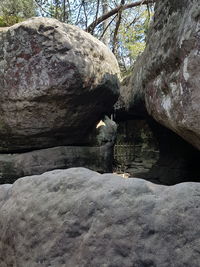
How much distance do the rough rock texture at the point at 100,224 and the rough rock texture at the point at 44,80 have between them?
1929 millimetres

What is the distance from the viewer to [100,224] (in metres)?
1.35

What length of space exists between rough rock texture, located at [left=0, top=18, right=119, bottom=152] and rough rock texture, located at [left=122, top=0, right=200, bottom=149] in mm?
808

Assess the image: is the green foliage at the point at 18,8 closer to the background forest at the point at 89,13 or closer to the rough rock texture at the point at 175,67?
the background forest at the point at 89,13

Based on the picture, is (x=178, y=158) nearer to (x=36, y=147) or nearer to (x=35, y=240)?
(x=36, y=147)

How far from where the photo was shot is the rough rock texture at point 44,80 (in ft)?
11.4

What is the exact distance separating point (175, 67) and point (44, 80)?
1630 mm

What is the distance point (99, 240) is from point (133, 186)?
11.8 inches

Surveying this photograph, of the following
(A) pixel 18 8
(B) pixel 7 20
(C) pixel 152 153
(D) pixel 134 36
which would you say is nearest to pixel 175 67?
(C) pixel 152 153

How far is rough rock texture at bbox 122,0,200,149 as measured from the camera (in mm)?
2160

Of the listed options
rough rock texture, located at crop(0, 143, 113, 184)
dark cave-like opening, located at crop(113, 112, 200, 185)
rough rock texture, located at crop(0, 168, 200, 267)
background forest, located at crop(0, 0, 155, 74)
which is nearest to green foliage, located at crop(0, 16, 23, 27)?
background forest, located at crop(0, 0, 155, 74)

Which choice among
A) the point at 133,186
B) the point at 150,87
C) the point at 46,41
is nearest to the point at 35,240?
the point at 133,186

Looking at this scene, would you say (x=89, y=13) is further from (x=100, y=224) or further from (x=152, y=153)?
(x=100, y=224)

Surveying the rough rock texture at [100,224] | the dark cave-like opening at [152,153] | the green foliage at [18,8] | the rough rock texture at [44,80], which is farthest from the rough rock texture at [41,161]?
the green foliage at [18,8]

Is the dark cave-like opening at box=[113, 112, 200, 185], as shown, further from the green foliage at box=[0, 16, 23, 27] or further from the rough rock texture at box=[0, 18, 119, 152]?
the green foliage at box=[0, 16, 23, 27]
